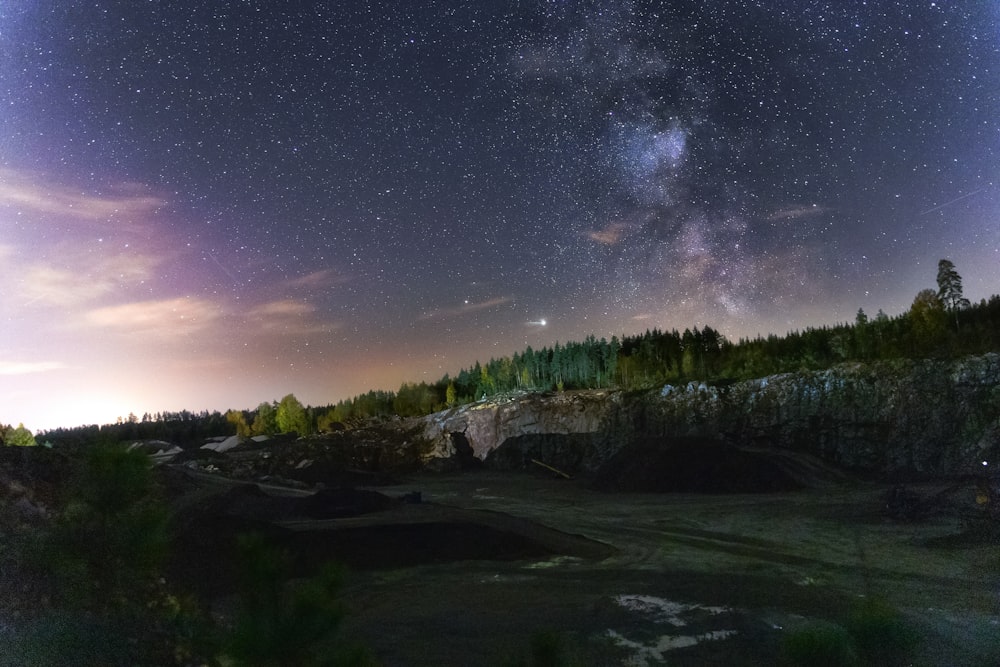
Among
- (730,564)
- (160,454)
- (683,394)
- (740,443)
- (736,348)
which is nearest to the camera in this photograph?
(730,564)

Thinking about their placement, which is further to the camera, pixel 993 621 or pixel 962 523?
pixel 962 523

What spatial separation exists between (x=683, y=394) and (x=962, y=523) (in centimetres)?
2167

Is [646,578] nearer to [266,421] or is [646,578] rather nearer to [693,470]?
[693,470]

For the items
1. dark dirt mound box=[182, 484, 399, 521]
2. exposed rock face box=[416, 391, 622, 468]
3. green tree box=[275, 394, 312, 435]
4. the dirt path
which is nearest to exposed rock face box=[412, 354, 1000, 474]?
exposed rock face box=[416, 391, 622, 468]

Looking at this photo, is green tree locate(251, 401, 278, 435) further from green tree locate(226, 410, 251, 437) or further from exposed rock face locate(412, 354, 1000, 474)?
exposed rock face locate(412, 354, 1000, 474)

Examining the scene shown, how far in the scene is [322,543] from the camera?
17.8 meters

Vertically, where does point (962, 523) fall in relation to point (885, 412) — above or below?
below

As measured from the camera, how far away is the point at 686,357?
46.9 meters

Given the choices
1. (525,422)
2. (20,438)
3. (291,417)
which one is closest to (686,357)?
(525,422)

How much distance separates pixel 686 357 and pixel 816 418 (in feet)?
45.2

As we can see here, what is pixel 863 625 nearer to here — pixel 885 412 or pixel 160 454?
pixel 885 412

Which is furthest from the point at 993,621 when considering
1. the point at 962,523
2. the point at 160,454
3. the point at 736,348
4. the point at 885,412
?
the point at 160,454

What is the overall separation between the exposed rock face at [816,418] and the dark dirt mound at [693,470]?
8.17 feet

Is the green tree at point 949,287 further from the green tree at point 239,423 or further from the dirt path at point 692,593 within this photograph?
the green tree at point 239,423
